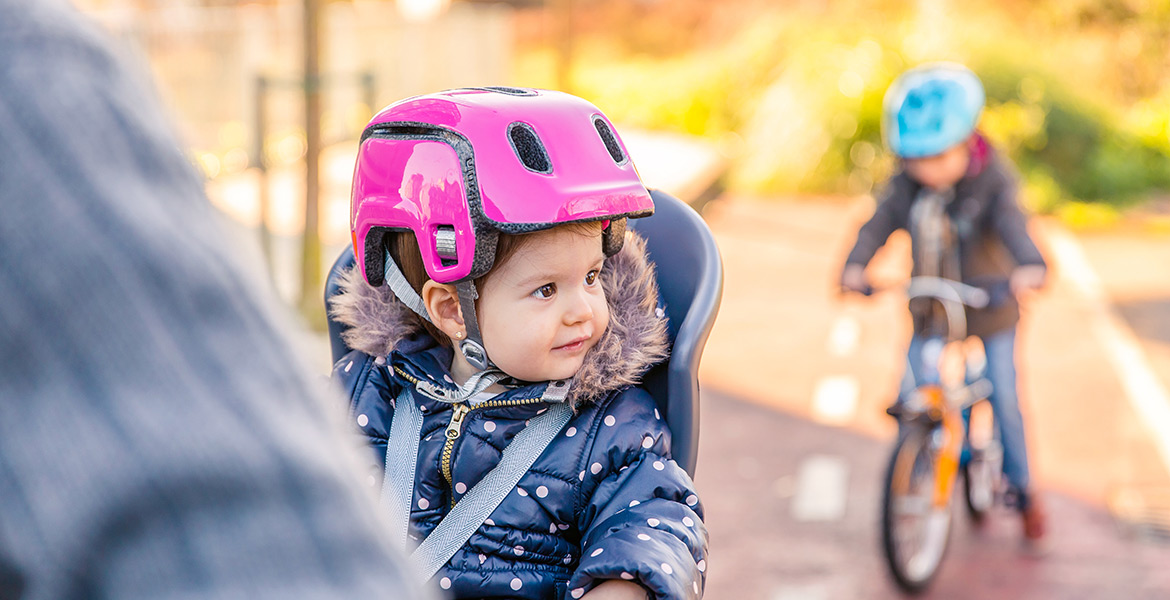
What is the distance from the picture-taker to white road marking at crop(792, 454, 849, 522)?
5543 mm

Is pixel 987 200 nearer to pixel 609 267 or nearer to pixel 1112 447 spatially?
pixel 1112 447

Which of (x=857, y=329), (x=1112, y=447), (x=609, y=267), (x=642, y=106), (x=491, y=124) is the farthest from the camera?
(x=642, y=106)

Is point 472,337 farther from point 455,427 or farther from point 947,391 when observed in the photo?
point 947,391

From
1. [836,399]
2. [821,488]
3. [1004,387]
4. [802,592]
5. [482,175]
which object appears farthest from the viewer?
[836,399]

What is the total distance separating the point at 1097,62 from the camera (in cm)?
1925

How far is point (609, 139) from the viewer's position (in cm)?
196

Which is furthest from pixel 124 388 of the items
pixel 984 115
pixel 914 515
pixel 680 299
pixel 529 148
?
pixel 984 115

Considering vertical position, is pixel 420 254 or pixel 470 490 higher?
pixel 420 254

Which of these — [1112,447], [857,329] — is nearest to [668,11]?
[857,329]

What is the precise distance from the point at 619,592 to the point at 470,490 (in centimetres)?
35

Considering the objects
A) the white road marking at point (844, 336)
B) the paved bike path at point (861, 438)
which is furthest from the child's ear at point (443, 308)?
the white road marking at point (844, 336)

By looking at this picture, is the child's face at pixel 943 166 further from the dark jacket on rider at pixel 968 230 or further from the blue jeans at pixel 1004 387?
the blue jeans at pixel 1004 387

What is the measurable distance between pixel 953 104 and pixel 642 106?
1691cm

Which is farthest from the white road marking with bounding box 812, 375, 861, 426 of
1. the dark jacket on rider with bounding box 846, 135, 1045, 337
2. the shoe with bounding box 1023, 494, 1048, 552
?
the dark jacket on rider with bounding box 846, 135, 1045, 337
